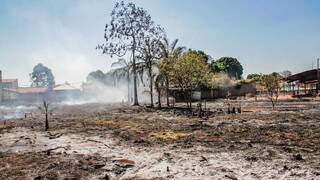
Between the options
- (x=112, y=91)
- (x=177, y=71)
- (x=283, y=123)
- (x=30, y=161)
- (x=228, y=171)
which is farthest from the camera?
(x=112, y=91)

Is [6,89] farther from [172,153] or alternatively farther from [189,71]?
[172,153]

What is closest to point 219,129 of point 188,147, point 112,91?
point 188,147

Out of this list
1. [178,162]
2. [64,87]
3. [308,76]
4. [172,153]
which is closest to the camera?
[178,162]

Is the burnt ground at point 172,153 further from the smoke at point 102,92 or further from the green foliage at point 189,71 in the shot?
the smoke at point 102,92

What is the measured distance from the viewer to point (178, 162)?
52.7ft

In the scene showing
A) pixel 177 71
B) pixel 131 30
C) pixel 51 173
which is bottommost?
pixel 51 173

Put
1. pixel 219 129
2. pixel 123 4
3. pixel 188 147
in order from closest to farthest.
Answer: pixel 188 147 < pixel 219 129 < pixel 123 4

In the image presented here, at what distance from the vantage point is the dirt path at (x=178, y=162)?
45.4 ft

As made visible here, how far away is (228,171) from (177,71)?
32.2 meters

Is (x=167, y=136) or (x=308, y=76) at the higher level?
(x=308, y=76)

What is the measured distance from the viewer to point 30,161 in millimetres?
17312

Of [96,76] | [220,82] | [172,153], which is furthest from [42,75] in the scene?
[172,153]

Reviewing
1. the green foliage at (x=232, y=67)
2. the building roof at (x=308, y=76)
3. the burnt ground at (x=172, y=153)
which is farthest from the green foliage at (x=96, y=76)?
the burnt ground at (x=172, y=153)

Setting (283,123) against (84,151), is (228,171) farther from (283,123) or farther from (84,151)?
(283,123)
